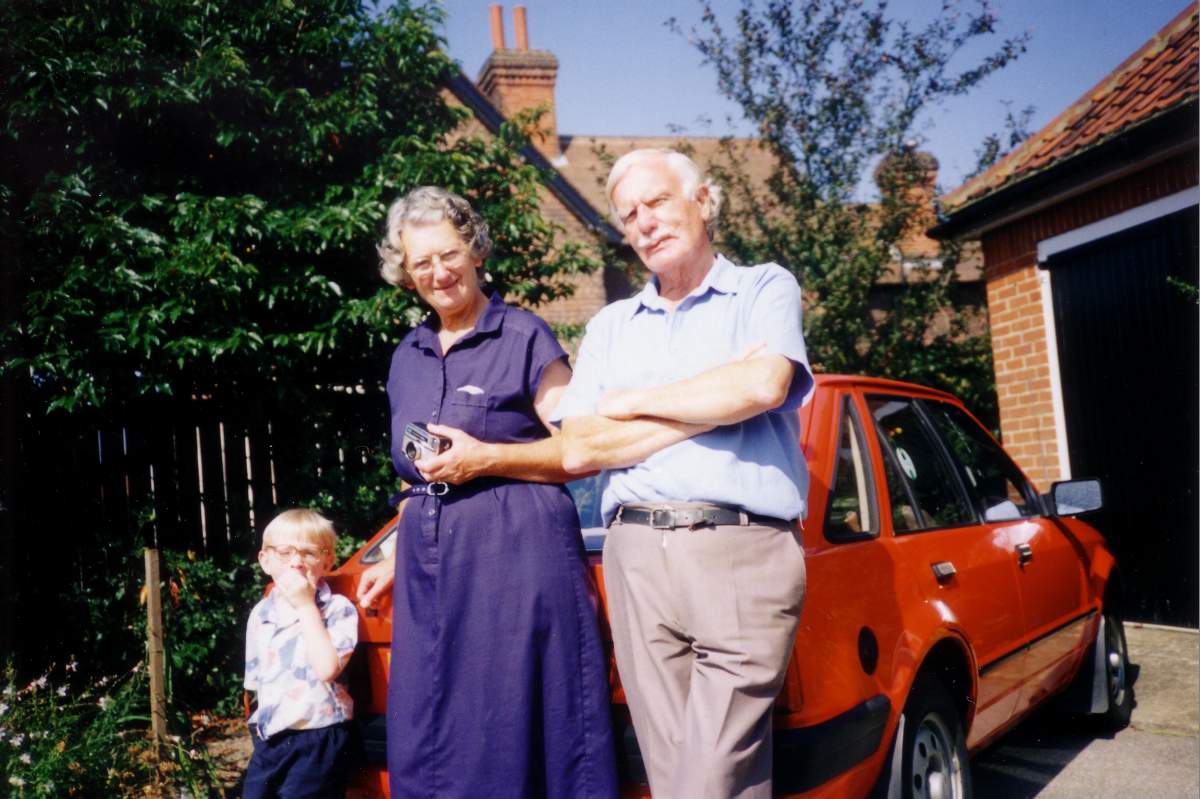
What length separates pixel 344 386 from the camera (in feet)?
20.0

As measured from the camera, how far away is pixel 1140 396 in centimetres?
648

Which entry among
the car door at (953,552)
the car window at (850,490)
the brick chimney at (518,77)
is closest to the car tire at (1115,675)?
the car door at (953,552)

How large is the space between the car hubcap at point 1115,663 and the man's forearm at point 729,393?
337cm

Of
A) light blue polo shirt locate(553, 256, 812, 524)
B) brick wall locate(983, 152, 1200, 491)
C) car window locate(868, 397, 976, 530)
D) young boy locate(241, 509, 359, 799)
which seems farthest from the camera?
brick wall locate(983, 152, 1200, 491)

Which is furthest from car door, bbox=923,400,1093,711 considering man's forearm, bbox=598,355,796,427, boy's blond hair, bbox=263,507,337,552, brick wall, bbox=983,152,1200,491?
brick wall, bbox=983,152,1200,491

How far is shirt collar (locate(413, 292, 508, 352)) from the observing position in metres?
2.43

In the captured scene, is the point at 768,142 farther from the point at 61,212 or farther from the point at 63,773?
the point at 63,773

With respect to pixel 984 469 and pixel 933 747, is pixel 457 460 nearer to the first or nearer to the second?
pixel 933 747

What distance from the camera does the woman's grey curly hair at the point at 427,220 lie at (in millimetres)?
2465

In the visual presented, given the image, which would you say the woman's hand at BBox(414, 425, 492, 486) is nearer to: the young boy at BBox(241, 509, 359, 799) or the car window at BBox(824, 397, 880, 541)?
the young boy at BBox(241, 509, 359, 799)

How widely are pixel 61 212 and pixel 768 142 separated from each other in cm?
577

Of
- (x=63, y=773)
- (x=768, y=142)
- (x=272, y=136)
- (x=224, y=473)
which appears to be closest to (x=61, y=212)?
(x=272, y=136)

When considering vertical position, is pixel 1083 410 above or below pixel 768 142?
below

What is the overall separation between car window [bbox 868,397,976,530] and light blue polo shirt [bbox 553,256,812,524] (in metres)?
0.96
